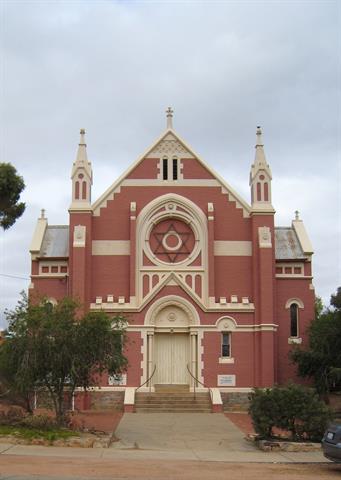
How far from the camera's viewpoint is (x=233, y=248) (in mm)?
35875

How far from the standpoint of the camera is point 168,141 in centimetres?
3681

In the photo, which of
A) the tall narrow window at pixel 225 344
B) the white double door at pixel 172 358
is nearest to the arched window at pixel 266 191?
the tall narrow window at pixel 225 344

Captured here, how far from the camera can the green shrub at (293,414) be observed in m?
21.7

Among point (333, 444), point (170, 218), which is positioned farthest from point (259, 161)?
point (333, 444)

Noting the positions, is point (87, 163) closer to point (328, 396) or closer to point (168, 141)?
point (168, 141)

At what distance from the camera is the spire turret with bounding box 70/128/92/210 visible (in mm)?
35688

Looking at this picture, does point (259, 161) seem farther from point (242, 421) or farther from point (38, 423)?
point (38, 423)

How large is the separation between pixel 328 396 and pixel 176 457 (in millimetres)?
17351

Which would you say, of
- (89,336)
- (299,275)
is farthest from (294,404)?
(299,275)

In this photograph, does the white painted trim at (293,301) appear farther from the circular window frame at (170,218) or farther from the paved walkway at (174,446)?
the paved walkway at (174,446)

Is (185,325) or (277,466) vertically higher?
(185,325)

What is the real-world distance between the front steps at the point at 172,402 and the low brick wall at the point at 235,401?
37.4 inches

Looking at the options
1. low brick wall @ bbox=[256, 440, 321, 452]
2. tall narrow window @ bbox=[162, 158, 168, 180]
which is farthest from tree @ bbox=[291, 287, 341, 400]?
low brick wall @ bbox=[256, 440, 321, 452]

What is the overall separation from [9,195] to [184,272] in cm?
1136
